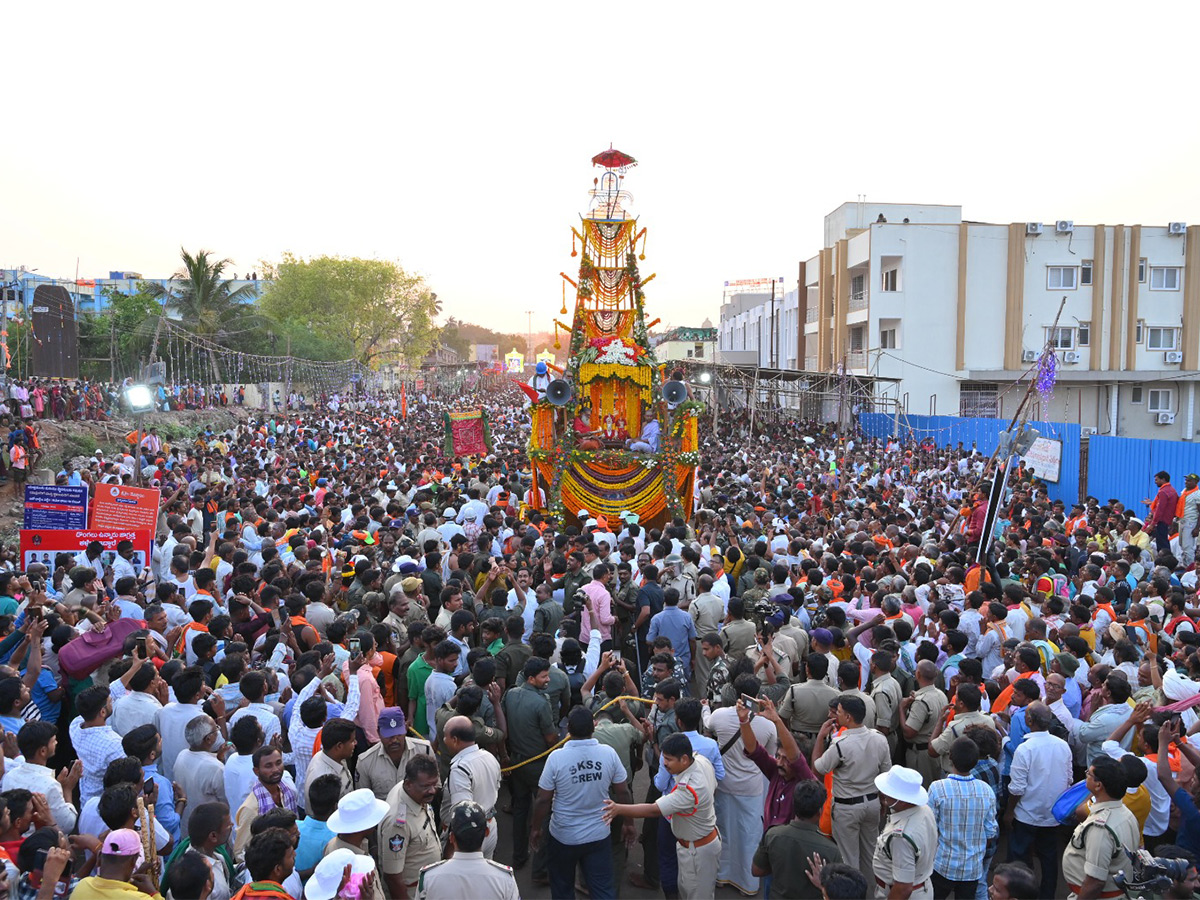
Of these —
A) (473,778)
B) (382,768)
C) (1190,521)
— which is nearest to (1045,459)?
(1190,521)

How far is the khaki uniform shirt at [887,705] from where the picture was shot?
5.52 meters

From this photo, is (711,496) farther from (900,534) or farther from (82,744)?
(82,744)

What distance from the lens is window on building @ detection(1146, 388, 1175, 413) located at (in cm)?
3144

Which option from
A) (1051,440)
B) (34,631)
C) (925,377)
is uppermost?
(925,377)

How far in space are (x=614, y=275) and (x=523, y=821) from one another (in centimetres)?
1242

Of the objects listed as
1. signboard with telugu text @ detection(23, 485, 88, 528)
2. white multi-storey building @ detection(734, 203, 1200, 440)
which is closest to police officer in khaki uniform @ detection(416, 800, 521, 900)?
signboard with telugu text @ detection(23, 485, 88, 528)

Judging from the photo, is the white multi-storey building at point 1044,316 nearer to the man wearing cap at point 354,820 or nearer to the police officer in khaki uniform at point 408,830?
the police officer in khaki uniform at point 408,830

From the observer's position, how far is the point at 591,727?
15.1 feet

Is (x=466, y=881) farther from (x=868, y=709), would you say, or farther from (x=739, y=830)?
(x=868, y=709)

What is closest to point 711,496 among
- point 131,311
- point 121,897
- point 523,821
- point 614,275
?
point 614,275

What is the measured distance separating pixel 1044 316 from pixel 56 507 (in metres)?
31.0

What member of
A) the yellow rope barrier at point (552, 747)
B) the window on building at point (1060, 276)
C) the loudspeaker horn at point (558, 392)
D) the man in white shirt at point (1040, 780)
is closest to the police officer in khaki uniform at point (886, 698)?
the man in white shirt at point (1040, 780)

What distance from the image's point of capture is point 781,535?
10.7 m

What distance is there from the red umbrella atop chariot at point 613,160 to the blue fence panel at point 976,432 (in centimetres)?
907
